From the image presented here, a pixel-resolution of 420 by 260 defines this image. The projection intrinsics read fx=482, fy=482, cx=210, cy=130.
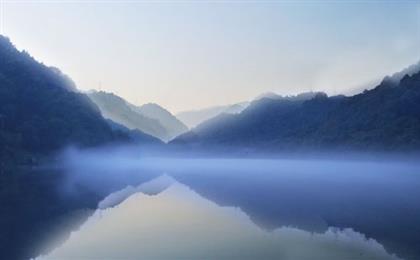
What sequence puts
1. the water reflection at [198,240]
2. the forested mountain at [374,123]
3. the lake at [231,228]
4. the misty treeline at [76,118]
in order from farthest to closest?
the forested mountain at [374,123], the misty treeline at [76,118], the lake at [231,228], the water reflection at [198,240]

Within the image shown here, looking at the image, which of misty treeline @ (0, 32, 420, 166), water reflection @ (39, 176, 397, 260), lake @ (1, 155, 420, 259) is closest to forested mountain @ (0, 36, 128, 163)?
misty treeline @ (0, 32, 420, 166)

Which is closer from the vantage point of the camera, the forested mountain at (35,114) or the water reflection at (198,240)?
the water reflection at (198,240)

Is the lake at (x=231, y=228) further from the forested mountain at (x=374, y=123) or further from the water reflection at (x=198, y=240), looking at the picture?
the forested mountain at (x=374, y=123)

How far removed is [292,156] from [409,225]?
153193 mm

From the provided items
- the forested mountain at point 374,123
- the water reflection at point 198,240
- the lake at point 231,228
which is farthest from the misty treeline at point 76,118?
the water reflection at point 198,240

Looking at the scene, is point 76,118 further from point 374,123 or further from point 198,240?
point 198,240

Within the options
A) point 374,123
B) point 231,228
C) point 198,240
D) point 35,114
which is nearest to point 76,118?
point 35,114

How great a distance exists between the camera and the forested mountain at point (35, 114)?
96375 mm

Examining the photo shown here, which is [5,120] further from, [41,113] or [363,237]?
[363,237]

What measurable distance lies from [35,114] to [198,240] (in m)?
98.8

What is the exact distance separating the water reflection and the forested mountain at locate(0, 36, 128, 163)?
60.0m

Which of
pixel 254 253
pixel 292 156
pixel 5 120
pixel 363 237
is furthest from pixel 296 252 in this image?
pixel 292 156

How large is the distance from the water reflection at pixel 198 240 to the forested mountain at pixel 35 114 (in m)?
60.0

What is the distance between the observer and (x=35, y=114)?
111250mm
